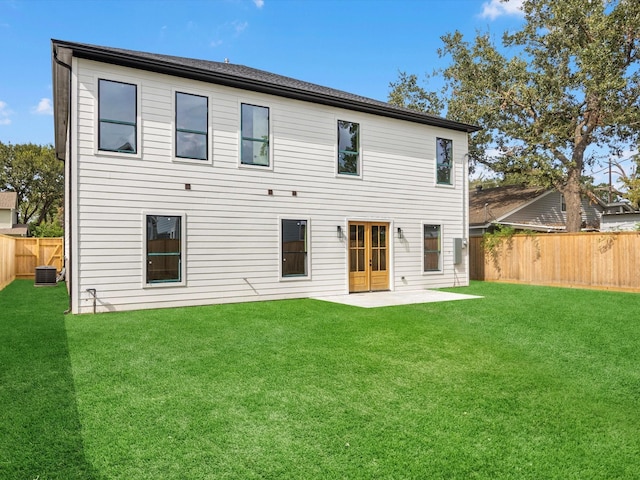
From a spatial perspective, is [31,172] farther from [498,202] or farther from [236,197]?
[498,202]

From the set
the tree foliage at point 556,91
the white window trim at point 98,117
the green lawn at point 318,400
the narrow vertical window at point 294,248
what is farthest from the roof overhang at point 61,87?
the tree foliage at point 556,91

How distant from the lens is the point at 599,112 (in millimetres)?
16516

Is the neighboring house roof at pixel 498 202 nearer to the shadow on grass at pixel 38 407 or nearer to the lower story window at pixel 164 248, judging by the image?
the lower story window at pixel 164 248

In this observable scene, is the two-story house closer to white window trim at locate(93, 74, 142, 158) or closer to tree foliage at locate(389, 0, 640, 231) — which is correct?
white window trim at locate(93, 74, 142, 158)

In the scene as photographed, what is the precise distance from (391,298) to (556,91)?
42.5 feet

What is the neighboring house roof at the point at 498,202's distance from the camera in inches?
771

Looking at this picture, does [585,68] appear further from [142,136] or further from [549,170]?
[142,136]

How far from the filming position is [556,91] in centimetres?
1683

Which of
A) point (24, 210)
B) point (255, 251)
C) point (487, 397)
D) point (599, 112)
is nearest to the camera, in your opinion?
point (487, 397)

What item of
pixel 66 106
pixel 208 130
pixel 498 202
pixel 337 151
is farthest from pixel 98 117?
pixel 498 202

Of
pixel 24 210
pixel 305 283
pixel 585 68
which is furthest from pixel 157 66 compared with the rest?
pixel 24 210

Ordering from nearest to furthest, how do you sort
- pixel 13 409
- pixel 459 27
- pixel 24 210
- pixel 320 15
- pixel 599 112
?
pixel 13 409 → pixel 320 15 → pixel 599 112 → pixel 459 27 → pixel 24 210

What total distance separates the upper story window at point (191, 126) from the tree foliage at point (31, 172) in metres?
28.0

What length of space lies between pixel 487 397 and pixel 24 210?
44075mm
